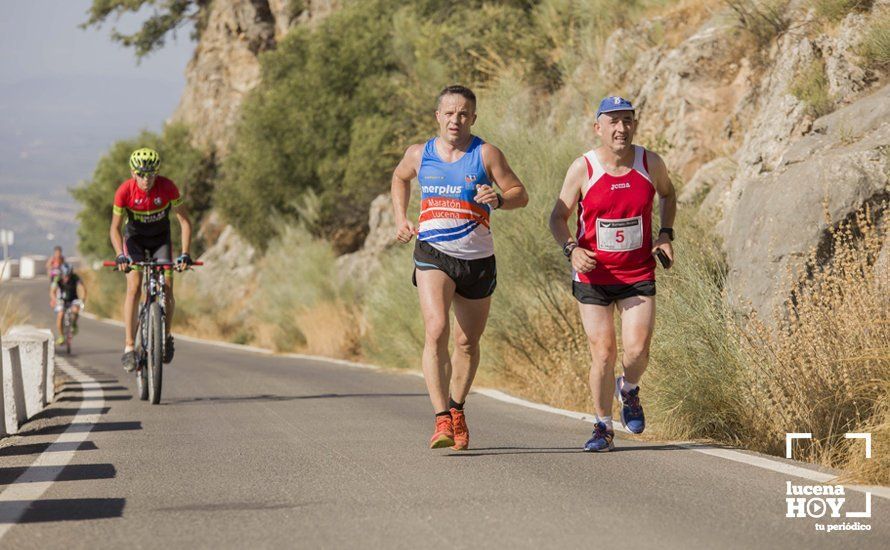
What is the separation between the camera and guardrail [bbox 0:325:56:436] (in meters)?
10.3

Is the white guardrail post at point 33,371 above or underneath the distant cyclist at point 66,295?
underneath

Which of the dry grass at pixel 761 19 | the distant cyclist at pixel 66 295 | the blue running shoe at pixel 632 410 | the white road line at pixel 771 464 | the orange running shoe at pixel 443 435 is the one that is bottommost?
the white road line at pixel 771 464

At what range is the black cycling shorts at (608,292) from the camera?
7.83 metres

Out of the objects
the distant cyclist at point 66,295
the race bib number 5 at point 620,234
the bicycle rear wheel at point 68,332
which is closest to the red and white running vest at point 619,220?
the race bib number 5 at point 620,234

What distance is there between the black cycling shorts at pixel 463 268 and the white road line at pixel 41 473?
2.50 meters

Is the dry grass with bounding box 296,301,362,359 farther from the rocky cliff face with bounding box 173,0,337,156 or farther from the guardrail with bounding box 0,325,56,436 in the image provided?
the rocky cliff face with bounding box 173,0,337,156

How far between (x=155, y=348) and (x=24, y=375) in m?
1.30

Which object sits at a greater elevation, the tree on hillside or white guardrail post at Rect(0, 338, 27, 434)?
the tree on hillside

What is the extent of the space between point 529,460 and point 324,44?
27.8 m

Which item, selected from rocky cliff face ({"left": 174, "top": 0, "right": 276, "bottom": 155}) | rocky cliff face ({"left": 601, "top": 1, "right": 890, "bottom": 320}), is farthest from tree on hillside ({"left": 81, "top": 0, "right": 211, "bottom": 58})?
rocky cliff face ({"left": 601, "top": 1, "right": 890, "bottom": 320})

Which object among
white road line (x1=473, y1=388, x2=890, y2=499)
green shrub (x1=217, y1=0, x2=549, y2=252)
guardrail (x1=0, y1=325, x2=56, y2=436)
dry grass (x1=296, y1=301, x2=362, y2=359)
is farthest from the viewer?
green shrub (x1=217, y1=0, x2=549, y2=252)

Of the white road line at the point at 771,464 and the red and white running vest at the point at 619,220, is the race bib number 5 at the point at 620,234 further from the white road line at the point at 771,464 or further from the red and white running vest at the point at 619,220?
the white road line at the point at 771,464

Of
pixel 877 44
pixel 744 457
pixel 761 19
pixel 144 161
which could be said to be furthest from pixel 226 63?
pixel 744 457

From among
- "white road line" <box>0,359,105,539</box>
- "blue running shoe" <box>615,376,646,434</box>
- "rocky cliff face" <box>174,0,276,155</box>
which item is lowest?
"white road line" <box>0,359,105,539</box>
